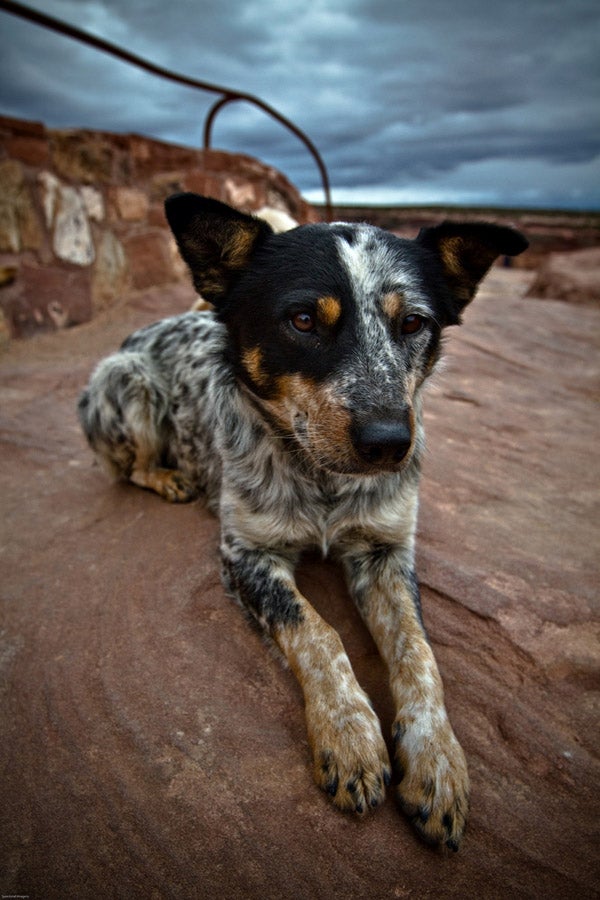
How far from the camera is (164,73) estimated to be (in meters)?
5.69

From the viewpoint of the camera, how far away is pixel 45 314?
18.1 feet

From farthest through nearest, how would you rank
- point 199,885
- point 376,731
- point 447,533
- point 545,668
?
point 447,533 → point 545,668 → point 376,731 → point 199,885

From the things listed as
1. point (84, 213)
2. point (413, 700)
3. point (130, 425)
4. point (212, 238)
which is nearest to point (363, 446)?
point (413, 700)

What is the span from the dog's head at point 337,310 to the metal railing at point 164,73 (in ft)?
12.3

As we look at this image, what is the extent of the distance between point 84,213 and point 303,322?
4.70 meters

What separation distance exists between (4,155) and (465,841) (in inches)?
228

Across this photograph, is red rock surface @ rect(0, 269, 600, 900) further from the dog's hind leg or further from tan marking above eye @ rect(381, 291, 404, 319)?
tan marking above eye @ rect(381, 291, 404, 319)

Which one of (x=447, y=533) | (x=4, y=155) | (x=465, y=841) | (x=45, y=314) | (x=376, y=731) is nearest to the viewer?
(x=465, y=841)

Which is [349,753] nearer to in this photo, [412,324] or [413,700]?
[413,700]

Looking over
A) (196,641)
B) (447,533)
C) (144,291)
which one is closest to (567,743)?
(447,533)

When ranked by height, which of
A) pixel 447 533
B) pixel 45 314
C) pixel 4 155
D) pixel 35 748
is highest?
pixel 4 155

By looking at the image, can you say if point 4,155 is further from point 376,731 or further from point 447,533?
point 376,731

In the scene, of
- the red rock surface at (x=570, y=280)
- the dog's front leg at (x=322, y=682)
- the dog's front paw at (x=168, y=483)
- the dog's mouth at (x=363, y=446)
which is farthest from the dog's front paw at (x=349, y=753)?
the red rock surface at (x=570, y=280)

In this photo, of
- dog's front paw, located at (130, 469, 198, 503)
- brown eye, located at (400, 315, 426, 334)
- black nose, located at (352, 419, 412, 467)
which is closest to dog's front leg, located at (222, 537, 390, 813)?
black nose, located at (352, 419, 412, 467)
